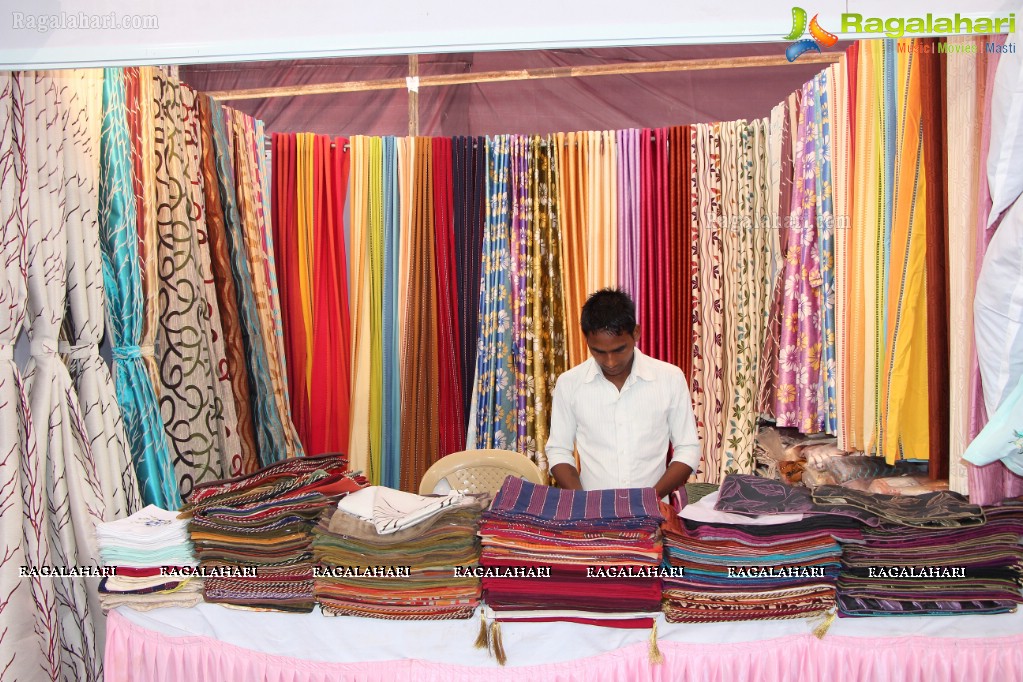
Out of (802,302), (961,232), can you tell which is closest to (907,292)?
(961,232)

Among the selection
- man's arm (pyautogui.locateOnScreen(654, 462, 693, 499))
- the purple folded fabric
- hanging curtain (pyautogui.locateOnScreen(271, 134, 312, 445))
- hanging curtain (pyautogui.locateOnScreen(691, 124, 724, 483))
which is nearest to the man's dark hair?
man's arm (pyautogui.locateOnScreen(654, 462, 693, 499))

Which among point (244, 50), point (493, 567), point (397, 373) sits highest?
point (244, 50)

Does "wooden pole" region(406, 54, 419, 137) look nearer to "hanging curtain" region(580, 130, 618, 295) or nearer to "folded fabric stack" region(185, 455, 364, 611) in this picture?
"hanging curtain" region(580, 130, 618, 295)

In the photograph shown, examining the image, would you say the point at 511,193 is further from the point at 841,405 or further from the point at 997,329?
the point at 997,329

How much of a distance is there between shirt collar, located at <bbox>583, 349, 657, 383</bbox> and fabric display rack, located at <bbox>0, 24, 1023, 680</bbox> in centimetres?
85

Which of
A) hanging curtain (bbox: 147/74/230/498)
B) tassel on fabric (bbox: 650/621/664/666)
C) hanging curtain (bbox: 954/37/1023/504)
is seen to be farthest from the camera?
hanging curtain (bbox: 147/74/230/498)

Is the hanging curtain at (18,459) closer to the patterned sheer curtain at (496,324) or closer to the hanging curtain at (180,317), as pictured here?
the hanging curtain at (180,317)

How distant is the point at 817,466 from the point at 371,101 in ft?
11.1

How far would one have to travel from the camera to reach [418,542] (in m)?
1.74

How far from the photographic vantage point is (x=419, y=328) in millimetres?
3848

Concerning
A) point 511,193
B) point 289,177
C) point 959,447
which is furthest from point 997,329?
point 289,177

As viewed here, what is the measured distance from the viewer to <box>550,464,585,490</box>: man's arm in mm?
2533

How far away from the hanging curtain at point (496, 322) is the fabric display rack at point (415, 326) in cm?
1

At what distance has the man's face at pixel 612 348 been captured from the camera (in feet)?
7.99
